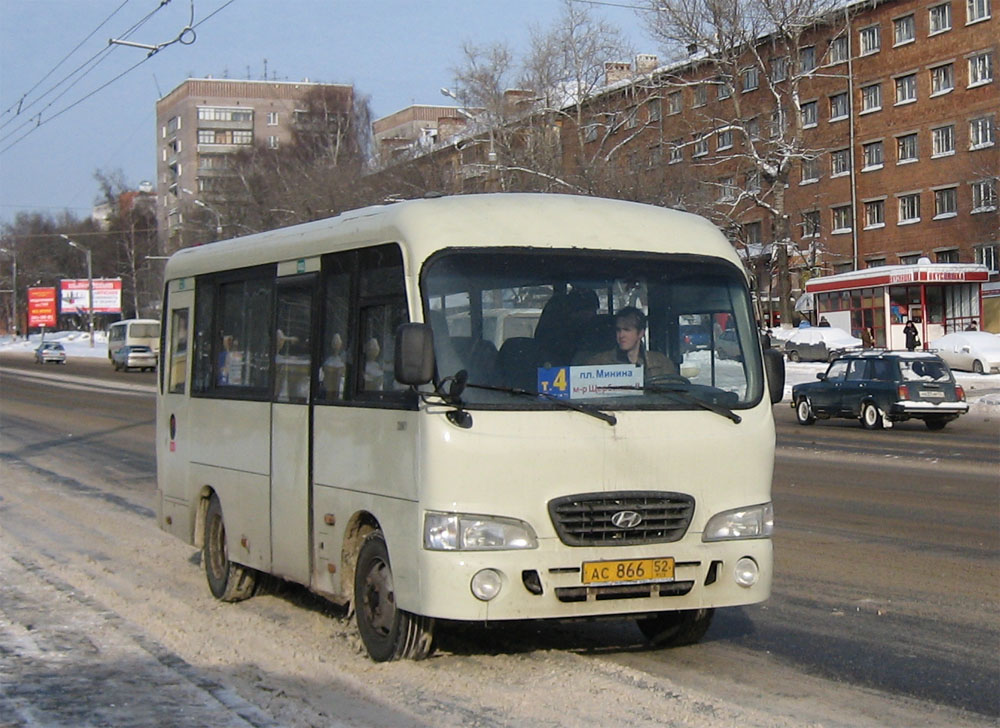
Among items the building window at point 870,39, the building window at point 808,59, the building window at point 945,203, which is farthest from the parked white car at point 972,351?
the building window at point 808,59

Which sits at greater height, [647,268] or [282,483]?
[647,268]

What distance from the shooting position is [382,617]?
7.21 metres

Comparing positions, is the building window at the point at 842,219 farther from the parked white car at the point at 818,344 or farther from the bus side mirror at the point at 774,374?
the bus side mirror at the point at 774,374

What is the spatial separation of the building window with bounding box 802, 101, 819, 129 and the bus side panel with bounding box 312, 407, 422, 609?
6410 centimetres

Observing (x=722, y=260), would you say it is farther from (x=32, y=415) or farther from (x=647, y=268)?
(x=32, y=415)

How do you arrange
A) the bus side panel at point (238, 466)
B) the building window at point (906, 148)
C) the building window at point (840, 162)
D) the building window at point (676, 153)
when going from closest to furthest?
the bus side panel at point (238, 466), the building window at point (676, 153), the building window at point (906, 148), the building window at point (840, 162)

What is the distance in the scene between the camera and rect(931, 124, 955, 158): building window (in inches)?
2416

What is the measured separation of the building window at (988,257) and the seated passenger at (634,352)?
5495cm

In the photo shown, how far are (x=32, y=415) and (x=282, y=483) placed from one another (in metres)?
28.1

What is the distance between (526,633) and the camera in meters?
8.13

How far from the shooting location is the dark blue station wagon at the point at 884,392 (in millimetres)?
27328

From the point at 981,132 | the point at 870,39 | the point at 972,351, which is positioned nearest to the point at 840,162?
the point at 870,39

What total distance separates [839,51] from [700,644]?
62.8 metres

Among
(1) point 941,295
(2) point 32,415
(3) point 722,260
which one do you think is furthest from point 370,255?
(1) point 941,295
